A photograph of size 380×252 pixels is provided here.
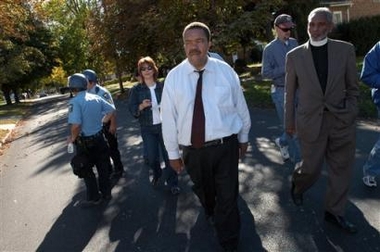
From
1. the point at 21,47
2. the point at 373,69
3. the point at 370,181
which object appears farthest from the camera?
the point at 21,47

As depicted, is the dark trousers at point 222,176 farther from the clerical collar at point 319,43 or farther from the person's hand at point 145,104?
the person's hand at point 145,104

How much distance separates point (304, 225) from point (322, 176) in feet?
5.49

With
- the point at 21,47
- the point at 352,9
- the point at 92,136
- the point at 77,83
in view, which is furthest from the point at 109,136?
the point at 352,9

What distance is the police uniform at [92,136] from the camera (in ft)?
19.1

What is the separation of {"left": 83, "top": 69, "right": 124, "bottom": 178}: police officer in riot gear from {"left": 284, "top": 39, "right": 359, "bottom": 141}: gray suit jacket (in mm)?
3364

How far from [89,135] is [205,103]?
2.53 m

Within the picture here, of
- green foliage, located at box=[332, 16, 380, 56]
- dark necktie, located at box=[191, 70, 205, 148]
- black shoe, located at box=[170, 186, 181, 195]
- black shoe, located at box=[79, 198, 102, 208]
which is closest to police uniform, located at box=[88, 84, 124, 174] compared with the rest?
black shoe, located at box=[79, 198, 102, 208]

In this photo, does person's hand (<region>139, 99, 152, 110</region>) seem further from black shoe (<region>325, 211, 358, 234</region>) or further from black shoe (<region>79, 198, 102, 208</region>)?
black shoe (<region>325, 211, 358, 234</region>)

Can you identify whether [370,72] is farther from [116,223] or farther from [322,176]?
[116,223]

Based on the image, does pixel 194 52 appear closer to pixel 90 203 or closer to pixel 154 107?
pixel 154 107

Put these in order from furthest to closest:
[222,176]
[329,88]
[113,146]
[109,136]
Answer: [113,146], [109,136], [329,88], [222,176]

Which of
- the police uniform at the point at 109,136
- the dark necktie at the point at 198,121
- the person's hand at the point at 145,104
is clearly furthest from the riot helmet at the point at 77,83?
the dark necktie at the point at 198,121

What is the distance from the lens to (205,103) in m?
3.89

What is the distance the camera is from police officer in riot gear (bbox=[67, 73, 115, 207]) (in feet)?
19.0
